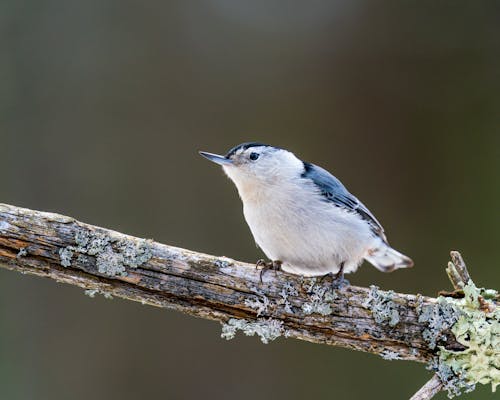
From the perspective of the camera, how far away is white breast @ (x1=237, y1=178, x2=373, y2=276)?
215 cm

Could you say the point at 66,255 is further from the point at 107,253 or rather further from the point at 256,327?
the point at 256,327

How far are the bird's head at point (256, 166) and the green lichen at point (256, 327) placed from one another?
24.2 inches

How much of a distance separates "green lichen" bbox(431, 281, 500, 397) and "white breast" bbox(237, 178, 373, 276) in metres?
0.49

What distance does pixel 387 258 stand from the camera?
2.54 m

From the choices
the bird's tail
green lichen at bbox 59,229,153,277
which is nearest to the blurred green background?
the bird's tail

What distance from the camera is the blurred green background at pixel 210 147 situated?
3.07m

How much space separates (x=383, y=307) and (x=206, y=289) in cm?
55

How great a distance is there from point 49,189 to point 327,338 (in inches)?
79.5

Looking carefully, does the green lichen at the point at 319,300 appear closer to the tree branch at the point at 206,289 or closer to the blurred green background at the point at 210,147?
the tree branch at the point at 206,289

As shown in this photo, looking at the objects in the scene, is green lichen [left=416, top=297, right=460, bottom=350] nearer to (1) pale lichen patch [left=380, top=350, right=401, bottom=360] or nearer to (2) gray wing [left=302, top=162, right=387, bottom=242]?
(1) pale lichen patch [left=380, top=350, right=401, bottom=360]

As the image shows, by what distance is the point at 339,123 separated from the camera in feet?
11.2

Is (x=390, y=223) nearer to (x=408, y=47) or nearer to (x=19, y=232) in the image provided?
(x=408, y=47)

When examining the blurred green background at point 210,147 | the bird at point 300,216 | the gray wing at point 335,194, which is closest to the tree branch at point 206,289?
the bird at point 300,216

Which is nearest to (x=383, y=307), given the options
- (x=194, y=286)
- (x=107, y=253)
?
(x=194, y=286)
